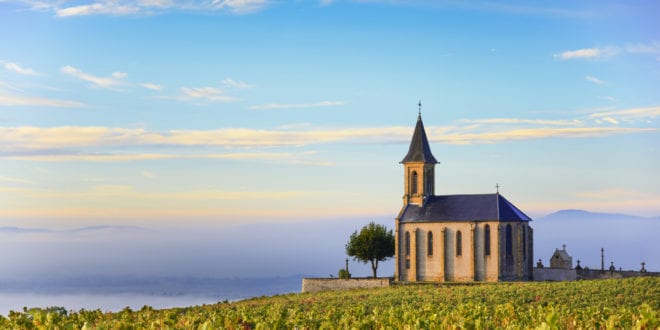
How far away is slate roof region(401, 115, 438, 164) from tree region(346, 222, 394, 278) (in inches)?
329

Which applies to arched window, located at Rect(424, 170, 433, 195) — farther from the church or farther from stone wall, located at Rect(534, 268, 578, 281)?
stone wall, located at Rect(534, 268, 578, 281)

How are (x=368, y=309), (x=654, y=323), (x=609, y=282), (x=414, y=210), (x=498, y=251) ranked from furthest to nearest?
1. (x=414, y=210)
2. (x=498, y=251)
3. (x=609, y=282)
4. (x=368, y=309)
5. (x=654, y=323)

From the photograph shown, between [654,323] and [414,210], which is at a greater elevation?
[414,210]

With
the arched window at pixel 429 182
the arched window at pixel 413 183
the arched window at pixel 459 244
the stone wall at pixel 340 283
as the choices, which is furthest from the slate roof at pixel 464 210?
the stone wall at pixel 340 283

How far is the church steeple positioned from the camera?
269 ft

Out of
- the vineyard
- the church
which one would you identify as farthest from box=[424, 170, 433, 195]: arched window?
the vineyard

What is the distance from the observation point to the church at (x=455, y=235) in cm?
7694

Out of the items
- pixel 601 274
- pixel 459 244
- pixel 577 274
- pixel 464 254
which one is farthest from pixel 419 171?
pixel 601 274

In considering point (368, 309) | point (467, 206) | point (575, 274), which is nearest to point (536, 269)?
point (575, 274)

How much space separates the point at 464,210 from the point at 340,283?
13.5 meters

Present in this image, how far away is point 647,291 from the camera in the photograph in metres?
58.2

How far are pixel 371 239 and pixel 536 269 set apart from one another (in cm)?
1671

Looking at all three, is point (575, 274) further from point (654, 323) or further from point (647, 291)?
point (654, 323)

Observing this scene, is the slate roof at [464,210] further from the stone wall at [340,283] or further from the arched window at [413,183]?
the stone wall at [340,283]
